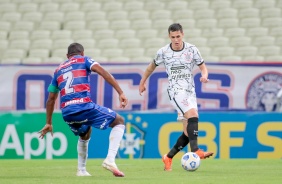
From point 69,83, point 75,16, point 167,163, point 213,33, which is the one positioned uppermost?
point 75,16

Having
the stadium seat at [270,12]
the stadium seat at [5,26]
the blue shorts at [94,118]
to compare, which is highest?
the stadium seat at [270,12]

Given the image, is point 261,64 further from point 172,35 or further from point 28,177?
point 28,177

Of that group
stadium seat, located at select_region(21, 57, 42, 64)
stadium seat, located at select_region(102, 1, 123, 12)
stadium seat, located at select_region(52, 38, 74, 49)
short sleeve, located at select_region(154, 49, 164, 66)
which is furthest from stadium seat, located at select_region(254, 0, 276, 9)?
short sleeve, located at select_region(154, 49, 164, 66)

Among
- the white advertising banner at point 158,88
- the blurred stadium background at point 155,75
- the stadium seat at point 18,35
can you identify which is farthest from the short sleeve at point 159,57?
the stadium seat at point 18,35

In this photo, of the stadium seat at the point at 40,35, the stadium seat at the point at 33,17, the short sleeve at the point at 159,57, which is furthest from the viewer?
the stadium seat at the point at 33,17

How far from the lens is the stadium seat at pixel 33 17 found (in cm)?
2258

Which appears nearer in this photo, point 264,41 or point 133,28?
point 264,41

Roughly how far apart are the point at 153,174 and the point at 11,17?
12.5 meters

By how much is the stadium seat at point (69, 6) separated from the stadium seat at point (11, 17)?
3.84ft

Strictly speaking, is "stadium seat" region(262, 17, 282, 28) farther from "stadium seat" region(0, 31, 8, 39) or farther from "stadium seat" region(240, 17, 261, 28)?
"stadium seat" region(0, 31, 8, 39)

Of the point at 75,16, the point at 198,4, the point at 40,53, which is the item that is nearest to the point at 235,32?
the point at 198,4

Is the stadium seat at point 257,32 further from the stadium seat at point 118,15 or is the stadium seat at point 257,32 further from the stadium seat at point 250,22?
the stadium seat at point 118,15

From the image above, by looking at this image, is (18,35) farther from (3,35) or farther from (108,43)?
(108,43)

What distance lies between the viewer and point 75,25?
72.3 feet
